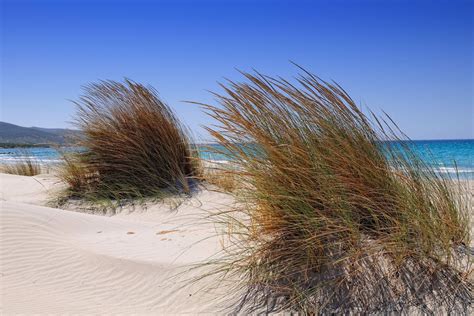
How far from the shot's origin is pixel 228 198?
6.15m

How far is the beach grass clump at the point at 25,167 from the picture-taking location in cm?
1106

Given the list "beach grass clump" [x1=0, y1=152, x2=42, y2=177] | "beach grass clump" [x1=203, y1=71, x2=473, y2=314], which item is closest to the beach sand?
"beach grass clump" [x1=203, y1=71, x2=473, y2=314]

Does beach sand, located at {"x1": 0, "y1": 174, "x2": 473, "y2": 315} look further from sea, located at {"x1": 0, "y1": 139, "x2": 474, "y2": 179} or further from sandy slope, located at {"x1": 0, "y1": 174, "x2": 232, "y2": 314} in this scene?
sea, located at {"x1": 0, "y1": 139, "x2": 474, "y2": 179}

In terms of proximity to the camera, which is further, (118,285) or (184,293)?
(118,285)

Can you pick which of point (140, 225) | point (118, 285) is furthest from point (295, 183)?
point (140, 225)

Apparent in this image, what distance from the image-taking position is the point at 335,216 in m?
2.74

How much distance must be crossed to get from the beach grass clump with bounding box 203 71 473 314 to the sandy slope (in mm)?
447

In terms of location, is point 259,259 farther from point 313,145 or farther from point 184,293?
point 313,145

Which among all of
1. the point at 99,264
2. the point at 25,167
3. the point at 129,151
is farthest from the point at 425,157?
the point at 25,167

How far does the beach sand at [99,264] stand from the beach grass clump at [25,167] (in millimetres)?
6619

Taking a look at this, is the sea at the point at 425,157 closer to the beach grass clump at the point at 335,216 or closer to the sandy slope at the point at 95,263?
the beach grass clump at the point at 335,216

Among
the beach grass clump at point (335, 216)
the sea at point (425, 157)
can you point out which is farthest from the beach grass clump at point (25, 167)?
the beach grass clump at point (335, 216)

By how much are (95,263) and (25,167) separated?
28.1ft

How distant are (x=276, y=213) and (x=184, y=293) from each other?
0.88m
